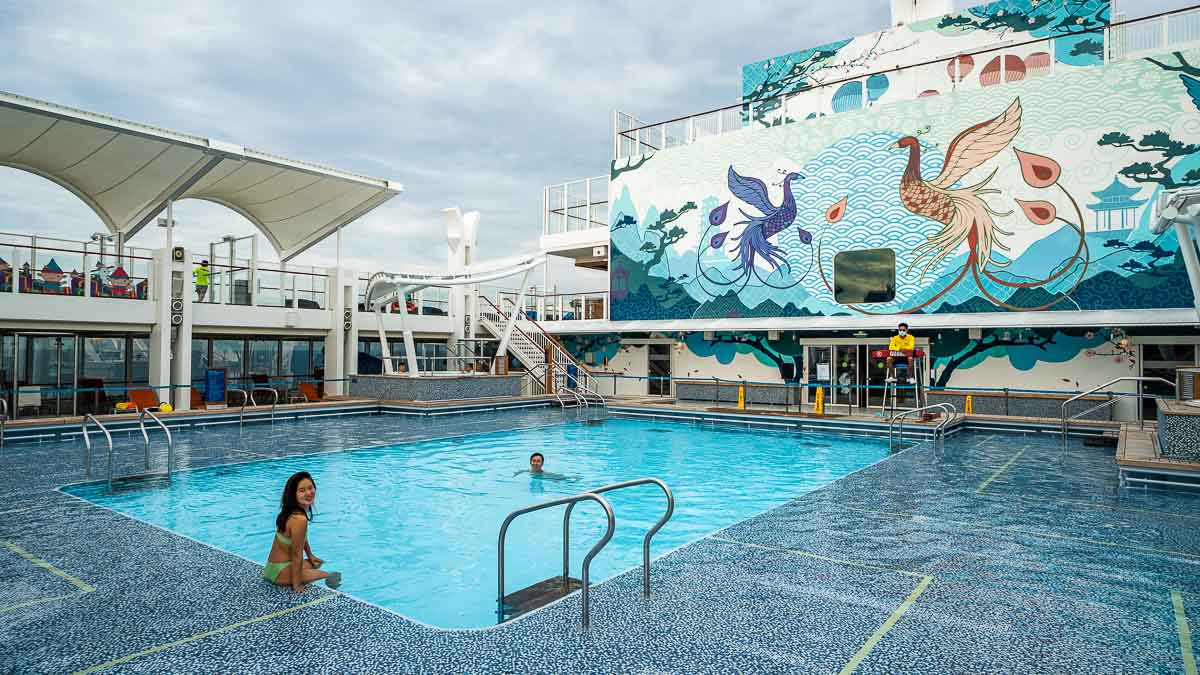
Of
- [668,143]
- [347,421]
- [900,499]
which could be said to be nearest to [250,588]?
[900,499]

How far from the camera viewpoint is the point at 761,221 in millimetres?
22031

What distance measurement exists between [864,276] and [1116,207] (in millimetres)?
5995

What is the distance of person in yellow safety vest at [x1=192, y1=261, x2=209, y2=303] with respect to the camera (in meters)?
19.4

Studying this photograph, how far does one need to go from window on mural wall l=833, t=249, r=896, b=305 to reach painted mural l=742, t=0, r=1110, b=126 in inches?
175

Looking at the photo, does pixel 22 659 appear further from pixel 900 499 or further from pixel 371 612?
pixel 900 499

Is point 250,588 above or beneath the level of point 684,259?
beneath

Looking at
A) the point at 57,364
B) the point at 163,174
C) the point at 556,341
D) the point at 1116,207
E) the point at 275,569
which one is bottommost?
the point at 275,569

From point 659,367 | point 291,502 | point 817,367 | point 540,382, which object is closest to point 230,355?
point 540,382

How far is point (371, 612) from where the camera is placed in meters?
4.58

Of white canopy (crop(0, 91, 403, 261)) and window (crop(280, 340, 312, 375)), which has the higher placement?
white canopy (crop(0, 91, 403, 261))

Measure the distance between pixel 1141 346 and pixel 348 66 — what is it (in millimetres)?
20673

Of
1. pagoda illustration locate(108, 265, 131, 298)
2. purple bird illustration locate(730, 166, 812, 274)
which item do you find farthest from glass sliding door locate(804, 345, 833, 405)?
pagoda illustration locate(108, 265, 131, 298)

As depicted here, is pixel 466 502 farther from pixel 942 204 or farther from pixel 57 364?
pixel 942 204

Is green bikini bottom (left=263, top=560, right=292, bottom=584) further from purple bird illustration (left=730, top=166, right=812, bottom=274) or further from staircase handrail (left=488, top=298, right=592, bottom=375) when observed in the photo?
staircase handrail (left=488, top=298, right=592, bottom=375)
